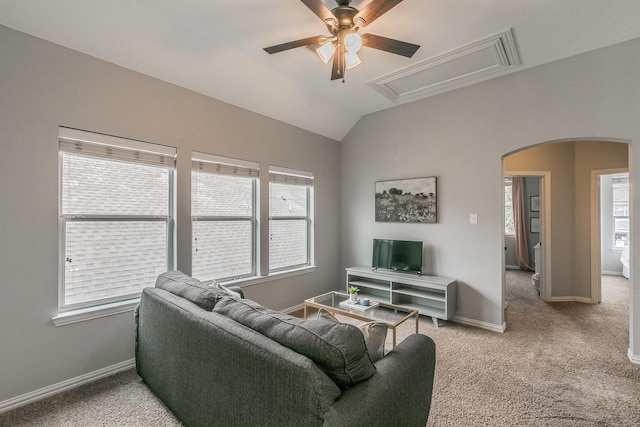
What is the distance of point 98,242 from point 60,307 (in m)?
0.56

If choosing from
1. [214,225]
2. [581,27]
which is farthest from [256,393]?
[581,27]

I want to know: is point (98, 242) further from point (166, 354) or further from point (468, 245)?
point (468, 245)

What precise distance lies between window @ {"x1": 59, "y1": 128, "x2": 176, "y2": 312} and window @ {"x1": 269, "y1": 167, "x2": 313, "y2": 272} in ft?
4.37

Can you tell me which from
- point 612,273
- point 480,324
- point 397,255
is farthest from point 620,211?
point 397,255

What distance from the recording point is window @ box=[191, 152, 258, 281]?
3.12m

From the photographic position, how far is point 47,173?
219cm

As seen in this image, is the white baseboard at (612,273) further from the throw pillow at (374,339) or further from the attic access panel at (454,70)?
the throw pillow at (374,339)

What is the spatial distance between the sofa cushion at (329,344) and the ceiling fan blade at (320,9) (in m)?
1.88

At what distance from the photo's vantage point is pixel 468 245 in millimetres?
3551

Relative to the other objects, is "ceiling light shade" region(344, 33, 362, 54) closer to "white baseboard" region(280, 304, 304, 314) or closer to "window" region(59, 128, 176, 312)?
"window" region(59, 128, 176, 312)

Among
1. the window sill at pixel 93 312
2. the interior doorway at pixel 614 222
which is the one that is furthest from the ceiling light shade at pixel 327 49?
the interior doorway at pixel 614 222

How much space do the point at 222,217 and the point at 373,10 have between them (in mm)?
2510

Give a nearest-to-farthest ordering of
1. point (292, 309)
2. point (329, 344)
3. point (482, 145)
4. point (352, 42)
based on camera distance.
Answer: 1. point (329, 344)
2. point (352, 42)
3. point (482, 145)
4. point (292, 309)

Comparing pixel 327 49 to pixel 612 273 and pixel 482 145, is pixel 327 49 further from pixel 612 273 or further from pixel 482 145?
pixel 612 273
